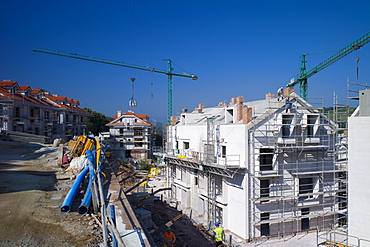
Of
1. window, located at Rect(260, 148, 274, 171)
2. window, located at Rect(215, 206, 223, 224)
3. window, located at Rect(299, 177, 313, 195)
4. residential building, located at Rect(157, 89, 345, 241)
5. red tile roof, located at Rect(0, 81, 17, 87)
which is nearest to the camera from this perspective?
residential building, located at Rect(157, 89, 345, 241)

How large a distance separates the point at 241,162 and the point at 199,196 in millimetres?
6316

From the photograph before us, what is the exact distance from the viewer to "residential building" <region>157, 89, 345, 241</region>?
1695 cm

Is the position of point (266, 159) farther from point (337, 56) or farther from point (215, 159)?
point (337, 56)

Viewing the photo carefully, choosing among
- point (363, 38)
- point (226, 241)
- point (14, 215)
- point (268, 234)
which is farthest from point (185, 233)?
point (363, 38)

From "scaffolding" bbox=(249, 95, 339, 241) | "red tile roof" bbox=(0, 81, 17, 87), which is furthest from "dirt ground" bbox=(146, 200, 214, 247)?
"red tile roof" bbox=(0, 81, 17, 87)

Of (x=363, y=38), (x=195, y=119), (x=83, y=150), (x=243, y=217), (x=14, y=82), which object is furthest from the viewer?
(x=363, y=38)

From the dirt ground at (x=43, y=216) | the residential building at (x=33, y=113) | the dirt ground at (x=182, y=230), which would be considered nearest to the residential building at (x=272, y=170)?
the dirt ground at (x=182, y=230)

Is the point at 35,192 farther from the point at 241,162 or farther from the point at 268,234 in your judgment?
the point at 268,234

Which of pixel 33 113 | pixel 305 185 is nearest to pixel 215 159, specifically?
pixel 305 185

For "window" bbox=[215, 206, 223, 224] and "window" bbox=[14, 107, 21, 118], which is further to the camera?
"window" bbox=[14, 107, 21, 118]

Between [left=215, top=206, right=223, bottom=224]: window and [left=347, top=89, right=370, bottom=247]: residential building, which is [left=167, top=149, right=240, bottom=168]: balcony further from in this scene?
[left=347, top=89, right=370, bottom=247]: residential building

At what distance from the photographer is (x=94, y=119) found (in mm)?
69188

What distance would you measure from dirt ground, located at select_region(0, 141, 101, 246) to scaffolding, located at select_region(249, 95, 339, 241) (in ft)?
35.4

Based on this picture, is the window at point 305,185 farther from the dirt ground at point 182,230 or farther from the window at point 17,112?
the window at point 17,112
